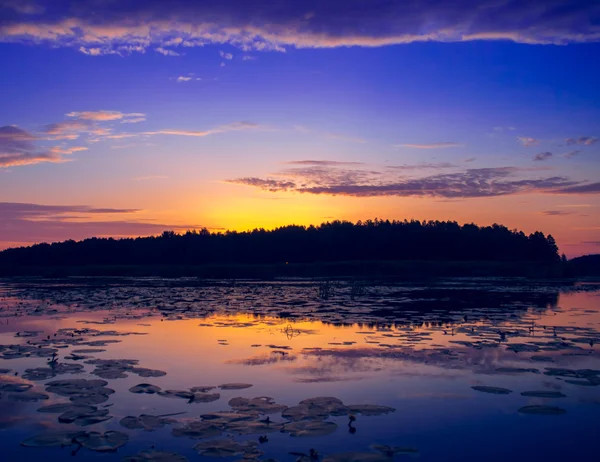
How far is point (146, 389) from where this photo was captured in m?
8.25

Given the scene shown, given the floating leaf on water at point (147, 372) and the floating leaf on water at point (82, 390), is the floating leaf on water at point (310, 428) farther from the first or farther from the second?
the floating leaf on water at point (147, 372)

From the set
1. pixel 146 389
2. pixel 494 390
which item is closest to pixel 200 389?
pixel 146 389

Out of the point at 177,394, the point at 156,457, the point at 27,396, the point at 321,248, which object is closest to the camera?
the point at 156,457

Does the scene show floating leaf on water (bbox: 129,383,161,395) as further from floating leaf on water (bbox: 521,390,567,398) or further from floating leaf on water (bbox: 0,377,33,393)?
floating leaf on water (bbox: 521,390,567,398)

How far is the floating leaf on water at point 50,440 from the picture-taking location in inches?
235

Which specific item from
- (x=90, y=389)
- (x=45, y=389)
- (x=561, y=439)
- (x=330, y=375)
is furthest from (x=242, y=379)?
(x=561, y=439)

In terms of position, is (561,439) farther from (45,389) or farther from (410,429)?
(45,389)

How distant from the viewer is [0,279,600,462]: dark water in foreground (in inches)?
237

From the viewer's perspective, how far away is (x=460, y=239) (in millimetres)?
84562

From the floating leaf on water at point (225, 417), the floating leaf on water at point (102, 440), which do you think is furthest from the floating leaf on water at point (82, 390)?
the floating leaf on water at point (225, 417)

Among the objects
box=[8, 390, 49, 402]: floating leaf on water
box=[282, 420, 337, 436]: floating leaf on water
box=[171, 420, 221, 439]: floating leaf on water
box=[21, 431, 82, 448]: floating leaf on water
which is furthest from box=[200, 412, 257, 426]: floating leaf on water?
box=[8, 390, 49, 402]: floating leaf on water

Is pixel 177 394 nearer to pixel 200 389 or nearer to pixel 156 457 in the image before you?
pixel 200 389

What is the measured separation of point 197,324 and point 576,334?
1104 cm

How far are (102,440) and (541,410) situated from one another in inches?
229
